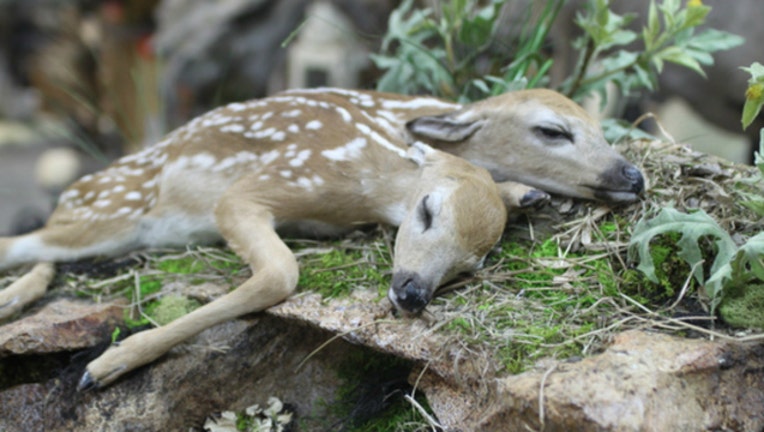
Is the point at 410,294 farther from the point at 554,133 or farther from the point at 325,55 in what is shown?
the point at 325,55

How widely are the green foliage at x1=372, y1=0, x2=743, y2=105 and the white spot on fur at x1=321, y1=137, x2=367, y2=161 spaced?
77 centimetres

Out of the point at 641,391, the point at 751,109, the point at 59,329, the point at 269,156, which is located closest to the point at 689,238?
the point at 751,109

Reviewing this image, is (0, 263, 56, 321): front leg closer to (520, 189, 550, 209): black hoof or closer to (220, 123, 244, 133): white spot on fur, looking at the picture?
(220, 123, 244, 133): white spot on fur

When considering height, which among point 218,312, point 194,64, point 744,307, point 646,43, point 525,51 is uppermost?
point 646,43

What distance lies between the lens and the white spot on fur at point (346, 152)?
275 cm

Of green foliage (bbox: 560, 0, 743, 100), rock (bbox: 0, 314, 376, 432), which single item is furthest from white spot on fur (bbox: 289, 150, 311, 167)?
green foliage (bbox: 560, 0, 743, 100)

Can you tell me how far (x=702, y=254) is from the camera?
85.4 inches

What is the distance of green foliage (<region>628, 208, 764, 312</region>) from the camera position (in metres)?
1.92

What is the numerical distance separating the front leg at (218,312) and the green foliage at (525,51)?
1332 mm

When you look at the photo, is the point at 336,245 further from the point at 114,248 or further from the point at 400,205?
the point at 114,248

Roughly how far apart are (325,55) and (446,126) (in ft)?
16.4

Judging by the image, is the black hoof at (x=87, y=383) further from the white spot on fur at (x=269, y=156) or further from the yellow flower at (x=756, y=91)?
the yellow flower at (x=756, y=91)

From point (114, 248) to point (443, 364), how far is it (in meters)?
1.64

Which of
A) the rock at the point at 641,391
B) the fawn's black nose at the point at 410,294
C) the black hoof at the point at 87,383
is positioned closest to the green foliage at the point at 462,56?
the fawn's black nose at the point at 410,294
